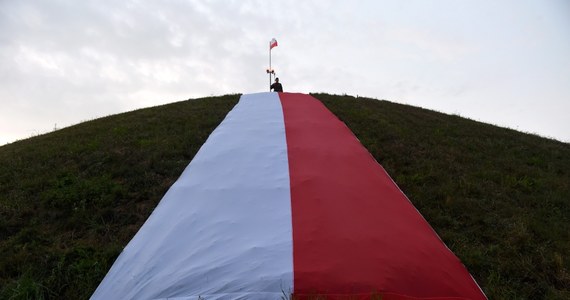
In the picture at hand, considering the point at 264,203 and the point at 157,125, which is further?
the point at 157,125

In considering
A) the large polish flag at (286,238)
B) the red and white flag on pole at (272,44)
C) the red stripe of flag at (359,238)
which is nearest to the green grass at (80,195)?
the large polish flag at (286,238)

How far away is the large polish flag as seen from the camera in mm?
4340

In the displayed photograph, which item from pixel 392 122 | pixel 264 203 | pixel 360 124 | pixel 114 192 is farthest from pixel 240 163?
pixel 392 122

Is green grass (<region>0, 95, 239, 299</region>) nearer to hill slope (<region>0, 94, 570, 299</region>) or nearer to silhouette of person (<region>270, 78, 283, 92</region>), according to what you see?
hill slope (<region>0, 94, 570, 299</region>)

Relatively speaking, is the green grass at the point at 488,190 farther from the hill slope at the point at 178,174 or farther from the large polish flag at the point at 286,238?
the large polish flag at the point at 286,238

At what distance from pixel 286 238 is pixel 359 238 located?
918 mm

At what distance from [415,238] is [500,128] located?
942 cm

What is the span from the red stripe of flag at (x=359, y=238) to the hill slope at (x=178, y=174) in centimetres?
A: 53

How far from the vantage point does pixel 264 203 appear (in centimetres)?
597

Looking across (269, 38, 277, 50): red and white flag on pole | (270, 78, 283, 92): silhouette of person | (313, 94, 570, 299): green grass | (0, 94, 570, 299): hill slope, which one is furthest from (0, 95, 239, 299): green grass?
(269, 38, 277, 50): red and white flag on pole

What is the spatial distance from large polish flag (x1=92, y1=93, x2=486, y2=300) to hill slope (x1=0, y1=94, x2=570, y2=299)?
19.6 inches

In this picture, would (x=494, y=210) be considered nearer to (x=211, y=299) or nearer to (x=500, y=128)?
(x=211, y=299)

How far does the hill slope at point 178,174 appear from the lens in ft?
17.0

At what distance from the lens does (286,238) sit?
506 cm
